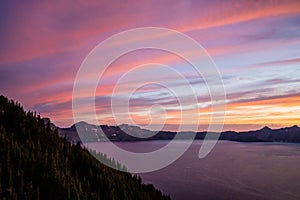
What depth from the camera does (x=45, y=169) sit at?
339 feet

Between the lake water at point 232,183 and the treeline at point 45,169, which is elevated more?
the treeline at point 45,169

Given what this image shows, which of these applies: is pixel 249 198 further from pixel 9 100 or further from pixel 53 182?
pixel 9 100

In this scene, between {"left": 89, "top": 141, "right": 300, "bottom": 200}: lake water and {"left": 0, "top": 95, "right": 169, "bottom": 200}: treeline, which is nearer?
{"left": 0, "top": 95, "right": 169, "bottom": 200}: treeline

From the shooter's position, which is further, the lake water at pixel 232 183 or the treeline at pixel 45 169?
the lake water at pixel 232 183

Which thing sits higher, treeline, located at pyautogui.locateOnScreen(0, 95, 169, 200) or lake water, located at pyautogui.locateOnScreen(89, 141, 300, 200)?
treeline, located at pyautogui.locateOnScreen(0, 95, 169, 200)

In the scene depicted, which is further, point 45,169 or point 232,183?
point 232,183

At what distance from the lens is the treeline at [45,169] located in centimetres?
9375

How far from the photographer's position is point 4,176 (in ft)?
299

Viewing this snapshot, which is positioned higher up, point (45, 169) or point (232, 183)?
point (45, 169)

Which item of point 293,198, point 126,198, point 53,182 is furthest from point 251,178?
point 53,182

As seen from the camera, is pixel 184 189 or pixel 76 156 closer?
pixel 76 156

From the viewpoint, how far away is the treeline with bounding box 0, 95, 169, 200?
308ft

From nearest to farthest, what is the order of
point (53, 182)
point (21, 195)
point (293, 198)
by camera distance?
point (21, 195)
point (53, 182)
point (293, 198)

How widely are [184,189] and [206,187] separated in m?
10.5
